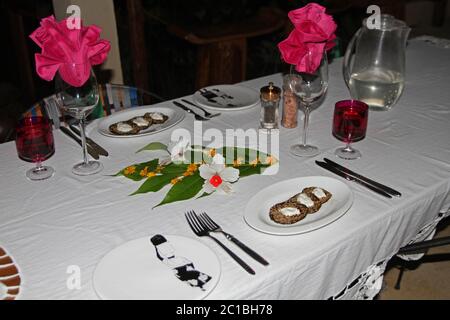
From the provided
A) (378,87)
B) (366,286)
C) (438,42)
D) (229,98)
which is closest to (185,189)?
(366,286)

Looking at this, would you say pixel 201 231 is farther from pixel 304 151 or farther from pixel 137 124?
pixel 137 124

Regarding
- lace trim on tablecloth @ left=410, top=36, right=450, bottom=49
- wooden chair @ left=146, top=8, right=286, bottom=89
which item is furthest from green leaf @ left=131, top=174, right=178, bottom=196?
wooden chair @ left=146, top=8, right=286, bottom=89

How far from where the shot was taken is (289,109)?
1.21m

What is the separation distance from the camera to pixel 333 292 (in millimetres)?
867

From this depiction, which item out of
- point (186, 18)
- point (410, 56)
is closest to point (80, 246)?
point (410, 56)

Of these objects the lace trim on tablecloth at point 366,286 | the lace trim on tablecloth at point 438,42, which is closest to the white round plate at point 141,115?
the lace trim on tablecloth at point 366,286

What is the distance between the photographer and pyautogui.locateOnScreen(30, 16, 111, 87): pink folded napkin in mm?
942

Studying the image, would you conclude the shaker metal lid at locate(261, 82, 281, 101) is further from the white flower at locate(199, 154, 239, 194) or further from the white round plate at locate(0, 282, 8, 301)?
the white round plate at locate(0, 282, 8, 301)

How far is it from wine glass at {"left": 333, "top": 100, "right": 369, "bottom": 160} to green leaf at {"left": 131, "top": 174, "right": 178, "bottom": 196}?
389mm

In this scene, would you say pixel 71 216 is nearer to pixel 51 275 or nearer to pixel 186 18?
pixel 51 275

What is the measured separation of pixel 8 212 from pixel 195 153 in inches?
15.9

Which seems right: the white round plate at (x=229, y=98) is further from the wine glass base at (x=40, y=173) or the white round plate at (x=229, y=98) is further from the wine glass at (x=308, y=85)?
the wine glass base at (x=40, y=173)

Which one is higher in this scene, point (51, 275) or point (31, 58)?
point (51, 275)
